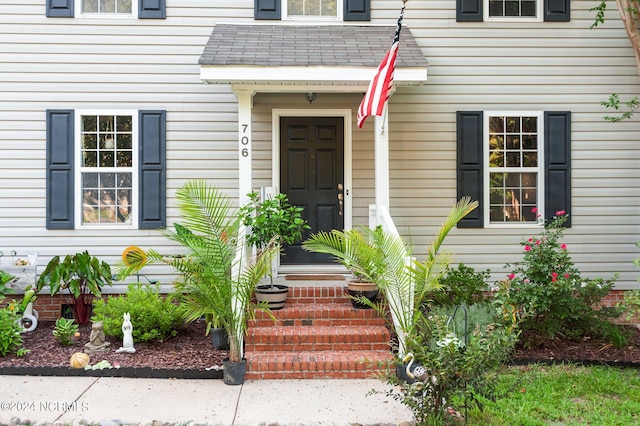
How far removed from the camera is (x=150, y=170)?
21.9 ft

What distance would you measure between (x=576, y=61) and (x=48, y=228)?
6905 millimetres

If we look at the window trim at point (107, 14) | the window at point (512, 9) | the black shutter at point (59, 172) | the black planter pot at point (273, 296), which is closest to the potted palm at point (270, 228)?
the black planter pot at point (273, 296)

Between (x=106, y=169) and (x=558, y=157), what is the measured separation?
5657 mm

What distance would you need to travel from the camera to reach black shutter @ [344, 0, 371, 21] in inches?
268

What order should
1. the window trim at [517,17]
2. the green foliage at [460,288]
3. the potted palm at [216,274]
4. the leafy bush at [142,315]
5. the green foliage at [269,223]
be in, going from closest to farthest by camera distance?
the potted palm at [216,274] → the green foliage at [269,223] → the leafy bush at [142,315] → the green foliage at [460,288] → the window trim at [517,17]

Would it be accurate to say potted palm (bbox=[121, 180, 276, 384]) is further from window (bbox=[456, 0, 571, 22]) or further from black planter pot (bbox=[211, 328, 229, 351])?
window (bbox=[456, 0, 571, 22])

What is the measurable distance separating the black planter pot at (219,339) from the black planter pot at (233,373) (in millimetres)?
805

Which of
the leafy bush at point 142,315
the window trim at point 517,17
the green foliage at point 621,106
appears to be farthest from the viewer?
the window trim at point 517,17

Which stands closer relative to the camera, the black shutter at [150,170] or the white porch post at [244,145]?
the white porch post at [244,145]

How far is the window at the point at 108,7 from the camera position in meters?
6.73

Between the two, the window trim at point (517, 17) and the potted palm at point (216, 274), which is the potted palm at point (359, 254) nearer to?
the potted palm at point (216, 274)

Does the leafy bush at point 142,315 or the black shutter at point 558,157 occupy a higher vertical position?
the black shutter at point 558,157

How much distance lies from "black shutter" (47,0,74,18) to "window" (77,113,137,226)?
125 centimetres

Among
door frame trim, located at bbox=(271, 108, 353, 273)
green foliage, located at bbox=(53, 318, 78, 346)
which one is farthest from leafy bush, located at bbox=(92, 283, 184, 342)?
door frame trim, located at bbox=(271, 108, 353, 273)
